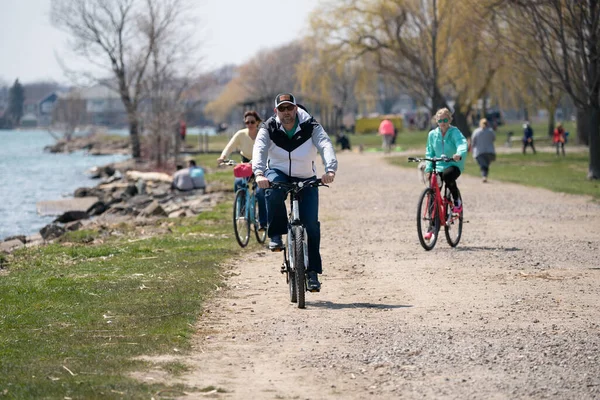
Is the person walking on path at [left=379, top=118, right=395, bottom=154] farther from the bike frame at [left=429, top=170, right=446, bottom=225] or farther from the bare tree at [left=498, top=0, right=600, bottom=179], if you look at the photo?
the bike frame at [left=429, top=170, right=446, bottom=225]

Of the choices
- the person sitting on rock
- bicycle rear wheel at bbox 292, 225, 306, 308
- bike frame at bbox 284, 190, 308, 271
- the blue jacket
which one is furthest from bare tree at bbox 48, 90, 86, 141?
bicycle rear wheel at bbox 292, 225, 306, 308

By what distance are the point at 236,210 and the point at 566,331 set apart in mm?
7255

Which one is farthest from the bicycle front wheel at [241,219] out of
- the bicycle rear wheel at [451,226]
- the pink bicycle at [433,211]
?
the bicycle rear wheel at [451,226]

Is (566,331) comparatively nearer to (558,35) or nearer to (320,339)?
(320,339)

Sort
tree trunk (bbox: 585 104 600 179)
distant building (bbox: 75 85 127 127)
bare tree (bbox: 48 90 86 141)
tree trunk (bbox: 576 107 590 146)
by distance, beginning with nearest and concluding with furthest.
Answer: tree trunk (bbox: 585 104 600 179), tree trunk (bbox: 576 107 590 146), bare tree (bbox: 48 90 86 141), distant building (bbox: 75 85 127 127)

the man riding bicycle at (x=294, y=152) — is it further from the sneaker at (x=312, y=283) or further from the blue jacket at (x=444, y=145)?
the blue jacket at (x=444, y=145)

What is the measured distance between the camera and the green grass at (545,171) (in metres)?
27.5

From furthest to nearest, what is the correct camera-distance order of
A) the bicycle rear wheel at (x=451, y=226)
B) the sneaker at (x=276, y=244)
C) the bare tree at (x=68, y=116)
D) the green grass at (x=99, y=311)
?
the bare tree at (x=68, y=116), the bicycle rear wheel at (x=451, y=226), the sneaker at (x=276, y=244), the green grass at (x=99, y=311)

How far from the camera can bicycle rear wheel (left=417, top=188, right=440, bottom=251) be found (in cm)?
1377

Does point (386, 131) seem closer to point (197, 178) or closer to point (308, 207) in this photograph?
point (197, 178)

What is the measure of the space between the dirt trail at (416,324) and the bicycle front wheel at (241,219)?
2.74 ft

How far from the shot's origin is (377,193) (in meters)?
26.0

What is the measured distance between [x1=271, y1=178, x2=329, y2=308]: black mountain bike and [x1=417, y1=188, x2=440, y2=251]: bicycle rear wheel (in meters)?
4.19

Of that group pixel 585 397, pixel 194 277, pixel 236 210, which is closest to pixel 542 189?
pixel 236 210
